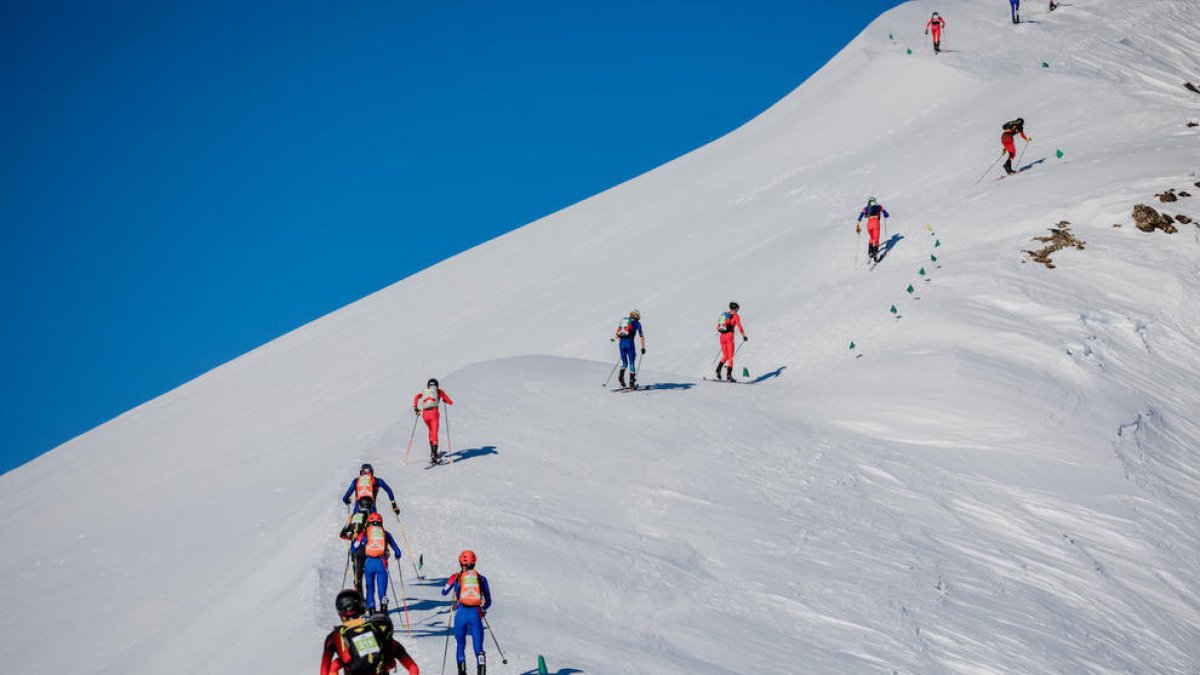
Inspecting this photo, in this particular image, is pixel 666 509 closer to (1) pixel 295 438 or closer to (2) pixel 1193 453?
(2) pixel 1193 453

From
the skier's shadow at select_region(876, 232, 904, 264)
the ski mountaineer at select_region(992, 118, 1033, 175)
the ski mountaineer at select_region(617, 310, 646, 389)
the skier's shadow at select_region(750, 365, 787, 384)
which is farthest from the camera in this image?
the ski mountaineer at select_region(992, 118, 1033, 175)

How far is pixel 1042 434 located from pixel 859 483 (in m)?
4.14

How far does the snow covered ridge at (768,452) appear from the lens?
45.3 feet

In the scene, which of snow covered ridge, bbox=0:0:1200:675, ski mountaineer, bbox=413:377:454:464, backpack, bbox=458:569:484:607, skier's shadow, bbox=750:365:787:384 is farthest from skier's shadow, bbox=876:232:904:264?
backpack, bbox=458:569:484:607

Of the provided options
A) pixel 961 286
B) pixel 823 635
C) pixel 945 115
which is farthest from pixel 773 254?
pixel 823 635

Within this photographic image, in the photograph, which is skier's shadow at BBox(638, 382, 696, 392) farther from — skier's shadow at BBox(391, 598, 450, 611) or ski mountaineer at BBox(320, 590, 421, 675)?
ski mountaineer at BBox(320, 590, 421, 675)

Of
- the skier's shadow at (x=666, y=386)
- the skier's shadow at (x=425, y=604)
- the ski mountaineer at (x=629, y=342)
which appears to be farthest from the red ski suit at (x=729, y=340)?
the skier's shadow at (x=425, y=604)

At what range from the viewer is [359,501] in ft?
43.9

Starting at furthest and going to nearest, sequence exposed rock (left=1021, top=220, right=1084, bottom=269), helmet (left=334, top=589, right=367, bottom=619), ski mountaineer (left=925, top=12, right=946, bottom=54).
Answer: ski mountaineer (left=925, top=12, right=946, bottom=54), exposed rock (left=1021, top=220, right=1084, bottom=269), helmet (left=334, top=589, right=367, bottom=619)

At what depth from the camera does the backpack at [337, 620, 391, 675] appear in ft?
24.1

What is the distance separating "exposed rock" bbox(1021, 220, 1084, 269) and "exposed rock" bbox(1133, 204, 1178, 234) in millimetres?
1488

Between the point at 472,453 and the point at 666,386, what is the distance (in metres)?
5.92

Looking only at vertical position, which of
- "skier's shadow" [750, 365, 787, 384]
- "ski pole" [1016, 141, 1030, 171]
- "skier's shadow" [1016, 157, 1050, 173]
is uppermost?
"ski pole" [1016, 141, 1030, 171]

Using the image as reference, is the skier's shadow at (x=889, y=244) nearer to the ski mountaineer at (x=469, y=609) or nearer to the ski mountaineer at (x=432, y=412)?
the ski mountaineer at (x=432, y=412)
